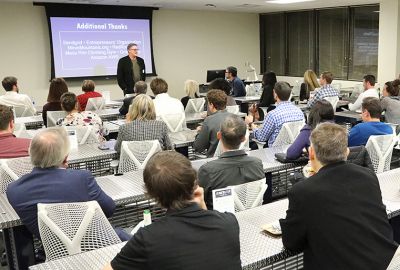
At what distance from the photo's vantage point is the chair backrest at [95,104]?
657 cm

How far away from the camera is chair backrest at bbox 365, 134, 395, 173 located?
3.69 m

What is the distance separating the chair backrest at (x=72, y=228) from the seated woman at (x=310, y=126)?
171 centimetres

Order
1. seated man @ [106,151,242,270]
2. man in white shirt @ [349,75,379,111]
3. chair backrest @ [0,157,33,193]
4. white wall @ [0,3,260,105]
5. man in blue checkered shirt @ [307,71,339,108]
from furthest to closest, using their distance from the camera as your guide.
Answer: white wall @ [0,3,260,105] < man in blue checkered shirt @ [307,71,339,108] < man in white shirt @ [349,75,379,111] < chair backrest @ [0,157,33,193] < seated man @ [106,151,242,270]

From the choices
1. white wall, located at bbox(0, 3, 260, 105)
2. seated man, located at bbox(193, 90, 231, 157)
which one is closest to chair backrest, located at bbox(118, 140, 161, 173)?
seated man, located at bbox(193, 90, 231, 157)

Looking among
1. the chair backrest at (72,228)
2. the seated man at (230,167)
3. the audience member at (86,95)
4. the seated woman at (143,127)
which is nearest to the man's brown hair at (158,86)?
the audience member at (86,95)

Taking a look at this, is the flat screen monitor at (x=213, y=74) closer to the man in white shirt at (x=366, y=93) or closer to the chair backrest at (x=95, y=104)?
the chair backrest at (x=95, y=104)

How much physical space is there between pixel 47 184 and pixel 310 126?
2.16m

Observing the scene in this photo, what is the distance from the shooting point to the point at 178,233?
4.77 ft

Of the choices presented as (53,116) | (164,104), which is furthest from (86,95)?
(164,104)

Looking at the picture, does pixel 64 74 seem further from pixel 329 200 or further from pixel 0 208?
pixel 329 200

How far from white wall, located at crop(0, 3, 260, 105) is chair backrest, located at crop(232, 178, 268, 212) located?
311 inches

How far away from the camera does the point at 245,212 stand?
7.84ft

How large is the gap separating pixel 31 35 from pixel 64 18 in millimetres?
758

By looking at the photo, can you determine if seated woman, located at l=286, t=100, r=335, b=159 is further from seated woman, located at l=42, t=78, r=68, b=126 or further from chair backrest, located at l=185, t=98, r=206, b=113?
seated woman, located at l=42, t=78, r=68, b=126
